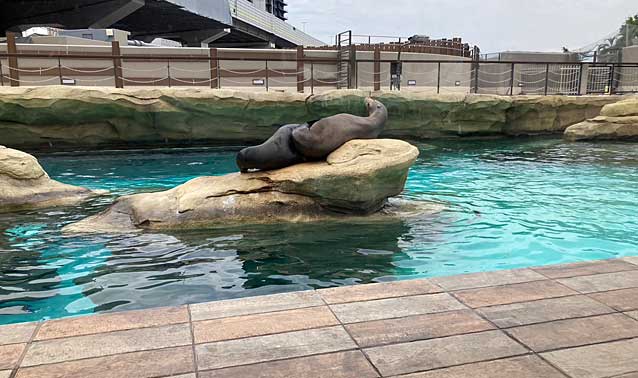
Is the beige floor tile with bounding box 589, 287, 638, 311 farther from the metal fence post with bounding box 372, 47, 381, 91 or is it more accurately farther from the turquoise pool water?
the metal fence post with bounding box 372, 47, 381, 91

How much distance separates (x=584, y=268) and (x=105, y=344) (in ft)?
9.31

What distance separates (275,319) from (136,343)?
652 mm

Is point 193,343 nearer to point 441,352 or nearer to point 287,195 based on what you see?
point 441,352

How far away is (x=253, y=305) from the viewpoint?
2.79 metres

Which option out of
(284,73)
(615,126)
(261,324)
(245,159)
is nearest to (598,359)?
(261,324)

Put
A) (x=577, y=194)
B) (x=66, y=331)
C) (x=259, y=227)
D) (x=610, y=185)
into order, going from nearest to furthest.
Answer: (x=66, y=331) → (x=259, y=227) → (x=577, y=194) → (x=610, y=185)

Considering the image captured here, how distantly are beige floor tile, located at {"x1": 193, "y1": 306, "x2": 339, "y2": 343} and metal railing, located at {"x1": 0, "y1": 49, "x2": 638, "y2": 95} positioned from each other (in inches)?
489

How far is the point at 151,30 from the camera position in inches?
1438

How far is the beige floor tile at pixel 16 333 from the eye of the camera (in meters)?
2.39

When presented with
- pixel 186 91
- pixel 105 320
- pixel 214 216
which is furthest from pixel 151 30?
pixel 105 320

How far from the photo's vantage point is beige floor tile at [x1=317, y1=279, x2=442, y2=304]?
285cm

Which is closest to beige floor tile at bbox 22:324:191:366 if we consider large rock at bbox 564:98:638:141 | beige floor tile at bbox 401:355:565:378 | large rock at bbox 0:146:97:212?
beige floor tile at bbox 401:355:565:378

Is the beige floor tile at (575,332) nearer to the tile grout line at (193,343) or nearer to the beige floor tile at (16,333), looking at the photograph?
the tile grout line at (193,343)

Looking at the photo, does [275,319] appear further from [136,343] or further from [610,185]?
[610,185]
